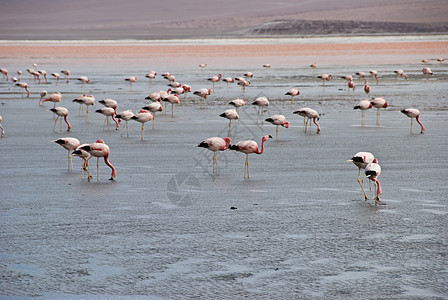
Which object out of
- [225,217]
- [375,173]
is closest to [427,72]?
[375,173]

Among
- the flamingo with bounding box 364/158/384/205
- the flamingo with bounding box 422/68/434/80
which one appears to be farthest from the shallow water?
the flamingo with bounding box 422/68/434/80

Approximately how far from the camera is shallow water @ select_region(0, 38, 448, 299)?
6113mm

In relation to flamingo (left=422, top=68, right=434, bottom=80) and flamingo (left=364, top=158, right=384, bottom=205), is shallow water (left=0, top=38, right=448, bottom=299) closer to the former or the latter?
flamingo (left=364, top=158, right=384, bottom=205)

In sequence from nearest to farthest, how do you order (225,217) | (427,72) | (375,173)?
(225,217) → (375,173) → (427,72)

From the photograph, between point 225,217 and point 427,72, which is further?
point 427,72

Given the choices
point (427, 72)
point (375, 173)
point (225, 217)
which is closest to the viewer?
point (225, 217)

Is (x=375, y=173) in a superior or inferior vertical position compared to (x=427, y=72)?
inferior

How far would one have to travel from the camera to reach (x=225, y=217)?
26.9 ft

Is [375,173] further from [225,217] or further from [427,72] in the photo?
[427,72]

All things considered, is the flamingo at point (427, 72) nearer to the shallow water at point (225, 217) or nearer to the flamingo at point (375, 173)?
the shallow water at point (225, 217)

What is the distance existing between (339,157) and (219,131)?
3.98 meters

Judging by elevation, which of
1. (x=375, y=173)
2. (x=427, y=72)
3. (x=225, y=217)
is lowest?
(x=225, y=217)

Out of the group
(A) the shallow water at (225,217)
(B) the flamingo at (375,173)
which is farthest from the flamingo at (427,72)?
(B) the flamingo at (375,173)

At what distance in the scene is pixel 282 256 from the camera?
6773 millimetres
